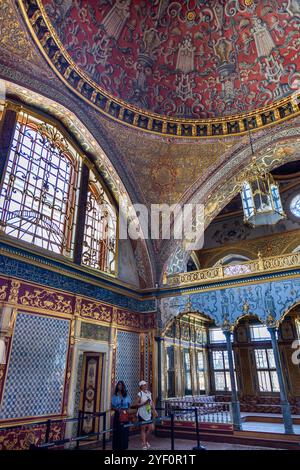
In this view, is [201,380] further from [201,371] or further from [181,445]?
[181,445]

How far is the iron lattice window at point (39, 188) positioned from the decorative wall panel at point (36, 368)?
1662mm

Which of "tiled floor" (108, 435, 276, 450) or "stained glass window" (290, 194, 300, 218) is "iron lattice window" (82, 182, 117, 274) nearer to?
"tiled floor" (108, 435, 276, 450)

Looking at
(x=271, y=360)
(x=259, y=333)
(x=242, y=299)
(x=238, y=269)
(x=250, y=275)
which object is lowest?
(x=271, y=360)

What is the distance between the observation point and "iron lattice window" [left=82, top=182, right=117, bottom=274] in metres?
8.12

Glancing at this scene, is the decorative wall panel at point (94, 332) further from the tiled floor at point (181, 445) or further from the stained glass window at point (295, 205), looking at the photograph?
the stained glass window at point (295, 205)

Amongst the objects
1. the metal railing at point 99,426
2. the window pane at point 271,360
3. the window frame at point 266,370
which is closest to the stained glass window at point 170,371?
the metal railing at point 99,426

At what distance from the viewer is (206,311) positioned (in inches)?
322

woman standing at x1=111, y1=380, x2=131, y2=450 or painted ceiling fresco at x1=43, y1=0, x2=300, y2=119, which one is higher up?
painted ceiling fresco at x1=43, y1=0, x2=300, y2=119

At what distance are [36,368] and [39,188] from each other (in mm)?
3659

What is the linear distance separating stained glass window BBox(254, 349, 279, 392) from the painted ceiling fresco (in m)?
8.03

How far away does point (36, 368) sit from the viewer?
5887mm

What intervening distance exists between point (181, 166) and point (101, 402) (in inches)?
256

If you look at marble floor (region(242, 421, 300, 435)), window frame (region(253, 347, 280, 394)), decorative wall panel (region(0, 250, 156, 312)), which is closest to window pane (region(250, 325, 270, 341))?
window frame (region(253, 347, 280, 394))

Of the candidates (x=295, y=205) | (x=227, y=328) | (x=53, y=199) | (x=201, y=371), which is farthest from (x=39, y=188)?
(x=201, y=371)
